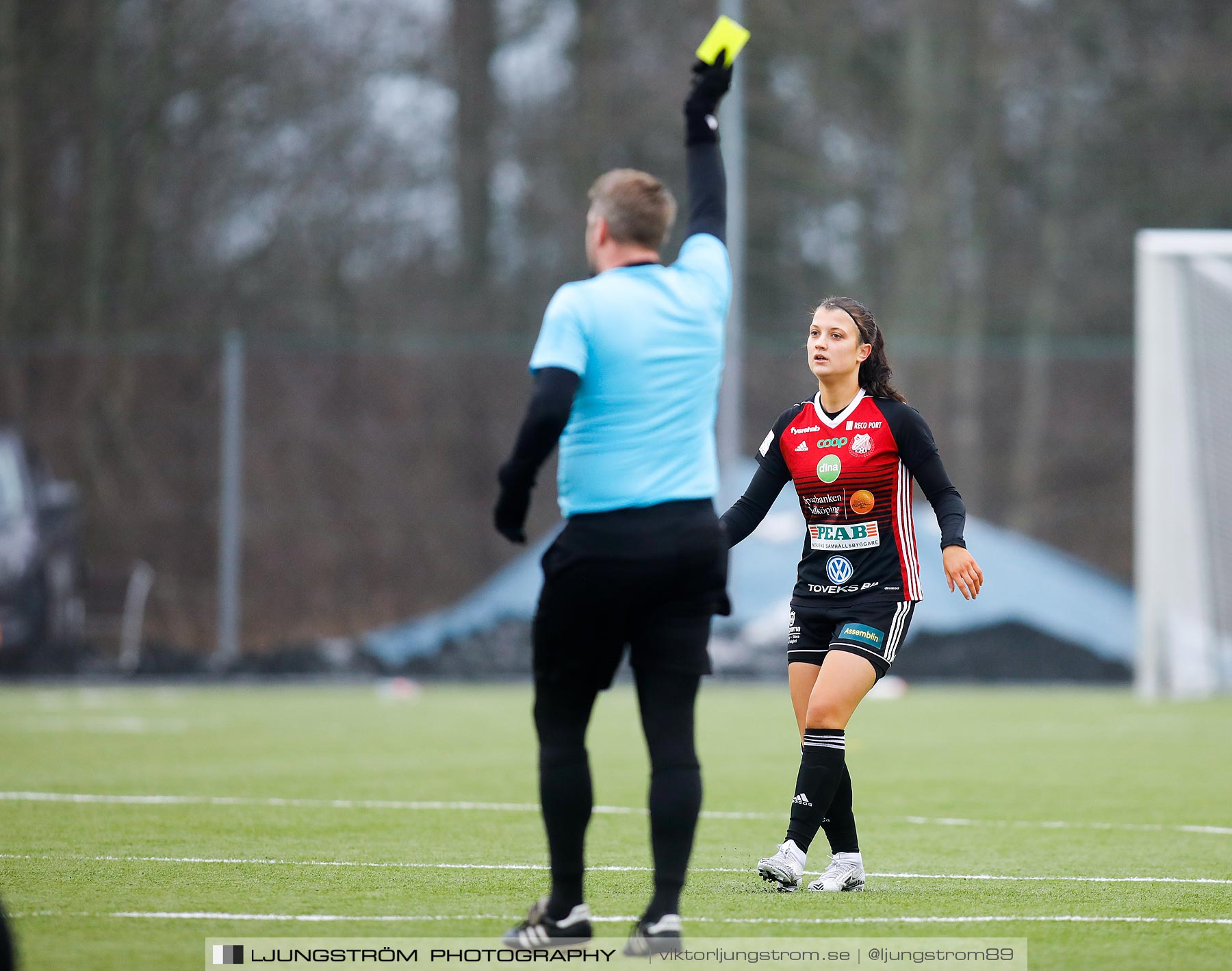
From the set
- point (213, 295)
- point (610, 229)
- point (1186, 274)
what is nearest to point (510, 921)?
point (610, 229)

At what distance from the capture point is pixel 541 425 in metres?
4.28

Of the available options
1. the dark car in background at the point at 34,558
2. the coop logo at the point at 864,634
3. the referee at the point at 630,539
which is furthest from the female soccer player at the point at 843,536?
the dark car in background at the point at 34,558

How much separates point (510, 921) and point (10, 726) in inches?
331

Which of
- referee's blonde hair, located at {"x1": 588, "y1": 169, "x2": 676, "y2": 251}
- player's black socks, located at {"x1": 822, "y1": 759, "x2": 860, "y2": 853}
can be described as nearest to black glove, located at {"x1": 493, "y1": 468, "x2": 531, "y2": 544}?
referee's blonde hair, located at {"x1": 588, "y1": 169, "x2": 676, "y2": 251}

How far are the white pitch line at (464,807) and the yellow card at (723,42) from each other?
3761 millimetres

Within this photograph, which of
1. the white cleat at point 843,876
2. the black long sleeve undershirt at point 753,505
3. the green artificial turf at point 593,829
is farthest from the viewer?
the black long sleeve undershirt at point 753,505

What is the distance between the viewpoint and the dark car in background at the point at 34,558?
1720 centimetres

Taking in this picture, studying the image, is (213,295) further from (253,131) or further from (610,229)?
(610,229)

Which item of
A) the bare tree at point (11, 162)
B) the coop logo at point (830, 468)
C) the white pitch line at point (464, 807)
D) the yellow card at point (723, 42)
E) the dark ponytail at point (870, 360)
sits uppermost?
the bare tree at point (11, 162)

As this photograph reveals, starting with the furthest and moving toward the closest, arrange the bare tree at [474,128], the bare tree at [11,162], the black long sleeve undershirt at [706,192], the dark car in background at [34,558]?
1. the bare tree at [474,128]
2. the bare tree at [11,162]
3. the dark car in background at [34,558]
4. the black long sleeve undershirt at [706,192]

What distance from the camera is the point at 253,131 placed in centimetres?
2397

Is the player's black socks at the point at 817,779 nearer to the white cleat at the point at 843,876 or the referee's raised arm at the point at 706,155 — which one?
the white cleat at the point at 843,876

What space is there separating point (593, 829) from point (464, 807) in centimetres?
94

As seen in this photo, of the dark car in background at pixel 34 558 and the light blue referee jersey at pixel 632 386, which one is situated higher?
the light blue referee jersey at pixel 632 386
